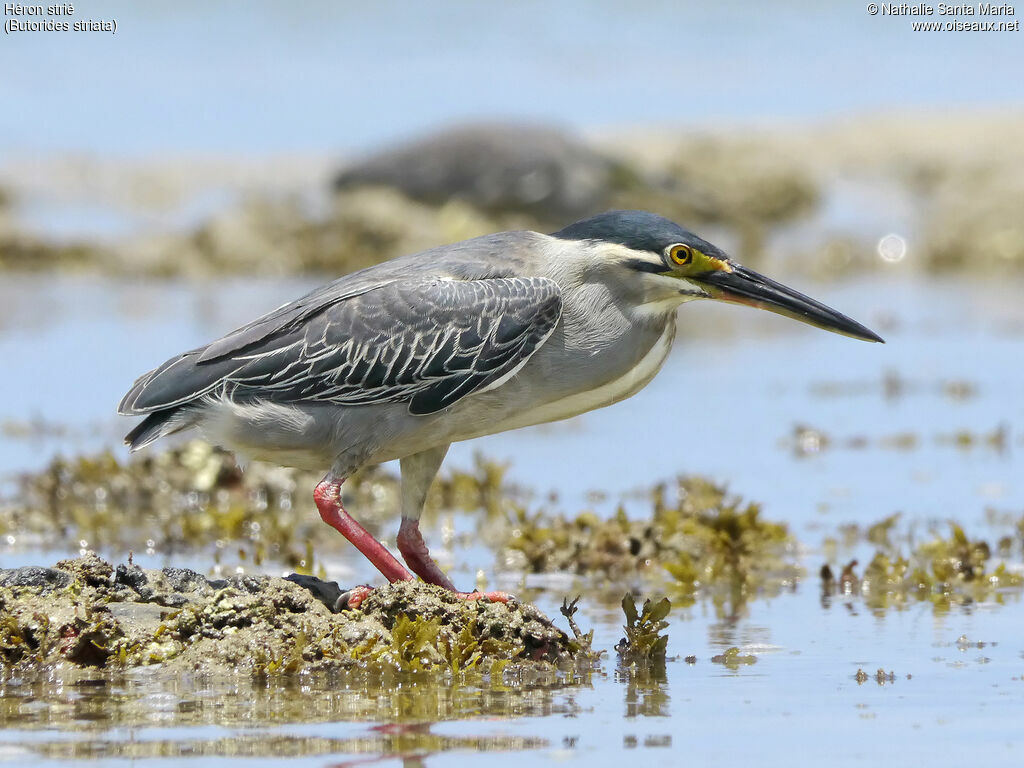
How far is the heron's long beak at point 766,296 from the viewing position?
7.41 meters

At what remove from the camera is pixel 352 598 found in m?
6.91

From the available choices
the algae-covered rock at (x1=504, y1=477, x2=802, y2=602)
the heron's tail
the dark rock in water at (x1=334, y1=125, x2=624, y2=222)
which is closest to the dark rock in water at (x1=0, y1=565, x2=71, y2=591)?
the heron's tail

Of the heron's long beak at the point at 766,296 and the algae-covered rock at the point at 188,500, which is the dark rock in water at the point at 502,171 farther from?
the heron's long beak at the point at 766,296

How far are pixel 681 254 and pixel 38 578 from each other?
299 cm

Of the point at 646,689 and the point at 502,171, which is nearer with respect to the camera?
the point at 646,689

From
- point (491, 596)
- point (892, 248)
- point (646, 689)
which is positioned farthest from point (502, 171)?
point (646, 689)

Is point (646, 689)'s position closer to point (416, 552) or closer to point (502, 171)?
point (416, 552)

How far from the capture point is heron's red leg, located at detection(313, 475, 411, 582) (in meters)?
7.37

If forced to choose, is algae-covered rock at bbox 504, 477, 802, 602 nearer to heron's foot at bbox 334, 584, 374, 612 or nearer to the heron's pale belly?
the heron's pale belly

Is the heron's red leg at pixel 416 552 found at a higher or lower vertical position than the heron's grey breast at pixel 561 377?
lower

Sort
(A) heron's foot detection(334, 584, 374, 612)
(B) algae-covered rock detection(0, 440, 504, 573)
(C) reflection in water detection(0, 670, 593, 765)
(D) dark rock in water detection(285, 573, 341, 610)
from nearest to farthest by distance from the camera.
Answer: (C) reflection in water detection(0, 670, 593, 765) < (A) heron's foot detection(334, 584, 374, 612) < (D) dark rock in water detection(285, 573, 341, 610) < (B) algae-covered rock detection(0, 440, 504, 573)

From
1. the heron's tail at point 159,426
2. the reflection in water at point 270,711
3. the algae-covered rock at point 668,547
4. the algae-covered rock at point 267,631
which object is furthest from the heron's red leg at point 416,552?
the algae-covered rock at point 668,547

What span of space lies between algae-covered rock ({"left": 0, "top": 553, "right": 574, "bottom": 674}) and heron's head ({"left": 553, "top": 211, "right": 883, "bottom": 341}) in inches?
60.3

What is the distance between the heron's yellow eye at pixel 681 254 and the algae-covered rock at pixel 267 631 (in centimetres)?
163
